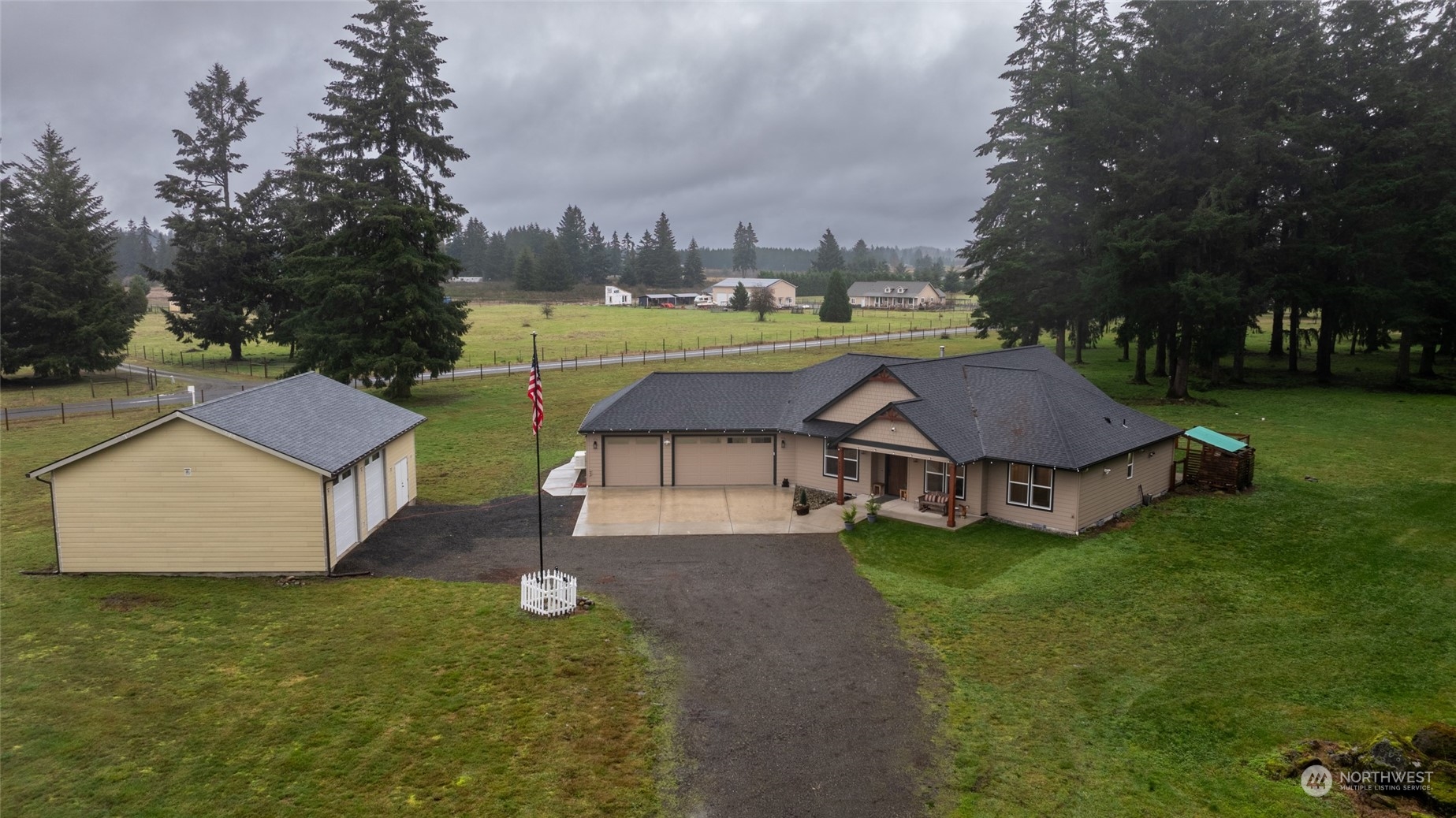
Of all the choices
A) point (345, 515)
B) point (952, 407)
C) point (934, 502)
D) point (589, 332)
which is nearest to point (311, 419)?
point (345, 515)

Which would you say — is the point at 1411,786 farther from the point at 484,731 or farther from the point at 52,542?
the point at 52,542

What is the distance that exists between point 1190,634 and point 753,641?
9.28 m

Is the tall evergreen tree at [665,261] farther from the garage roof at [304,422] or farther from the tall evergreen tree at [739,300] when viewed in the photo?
the garage roof at [304,422]

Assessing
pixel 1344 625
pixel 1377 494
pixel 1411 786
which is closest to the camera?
pixel 1411 786

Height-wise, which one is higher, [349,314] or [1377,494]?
[349,314]

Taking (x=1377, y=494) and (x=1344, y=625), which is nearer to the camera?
(x=1344, y=625)

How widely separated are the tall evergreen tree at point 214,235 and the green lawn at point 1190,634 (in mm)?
56504

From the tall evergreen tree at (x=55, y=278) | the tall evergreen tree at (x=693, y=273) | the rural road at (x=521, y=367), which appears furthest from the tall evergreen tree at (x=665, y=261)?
the tall evergreen tree at (x=55, y=278)

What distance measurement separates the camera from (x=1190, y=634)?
16969 mm

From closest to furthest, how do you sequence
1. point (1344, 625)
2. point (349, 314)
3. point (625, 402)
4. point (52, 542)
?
point (1344, 625), point (52, 542), point (625, 402), point (349, 314)

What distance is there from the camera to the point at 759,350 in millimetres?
72750

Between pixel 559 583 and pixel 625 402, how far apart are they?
44.3ft

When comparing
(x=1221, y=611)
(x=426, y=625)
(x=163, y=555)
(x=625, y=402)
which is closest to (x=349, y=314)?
(x=625, y=402)

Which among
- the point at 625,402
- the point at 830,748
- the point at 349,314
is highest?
the point at 349,314
